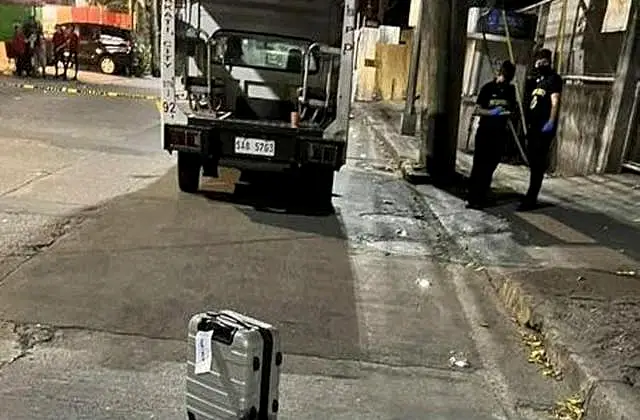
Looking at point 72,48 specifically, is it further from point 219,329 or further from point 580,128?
point 219,329

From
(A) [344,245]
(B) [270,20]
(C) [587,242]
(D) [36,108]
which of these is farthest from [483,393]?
(D) [36,108]

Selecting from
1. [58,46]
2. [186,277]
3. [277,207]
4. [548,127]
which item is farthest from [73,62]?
[186,277]

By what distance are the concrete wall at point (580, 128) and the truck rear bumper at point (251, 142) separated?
5254 millimetres

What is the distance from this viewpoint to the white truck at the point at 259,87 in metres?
8.73

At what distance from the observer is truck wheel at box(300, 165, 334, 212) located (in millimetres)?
9234

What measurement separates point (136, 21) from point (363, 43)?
17929 millimetres

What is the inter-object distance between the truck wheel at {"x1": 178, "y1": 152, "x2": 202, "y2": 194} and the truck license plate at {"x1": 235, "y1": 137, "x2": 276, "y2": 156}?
2.16 ft

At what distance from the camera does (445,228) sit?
333 inches

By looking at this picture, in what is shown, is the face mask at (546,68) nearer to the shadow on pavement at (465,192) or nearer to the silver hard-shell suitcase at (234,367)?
the shadow on pavement at (465,192)

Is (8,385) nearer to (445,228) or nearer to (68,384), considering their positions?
(68,384)

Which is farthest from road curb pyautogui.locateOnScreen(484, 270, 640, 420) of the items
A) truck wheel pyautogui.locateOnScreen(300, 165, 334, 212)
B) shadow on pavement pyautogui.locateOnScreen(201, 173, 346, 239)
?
truck wheel pyautogui.locateOnScreen(300, 165, 334, 212)

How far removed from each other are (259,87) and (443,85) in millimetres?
2742

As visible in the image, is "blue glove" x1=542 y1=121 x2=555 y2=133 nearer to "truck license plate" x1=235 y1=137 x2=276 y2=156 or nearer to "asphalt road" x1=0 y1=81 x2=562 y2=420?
"asphalt road" x1=0 y1=81 x2=562 y2=420

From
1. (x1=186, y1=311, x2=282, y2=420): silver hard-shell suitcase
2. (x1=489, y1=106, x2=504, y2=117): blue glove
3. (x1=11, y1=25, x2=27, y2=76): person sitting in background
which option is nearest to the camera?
(x1=186, y1=311, x2=282, y2=420): silver hard-shell suitcase
